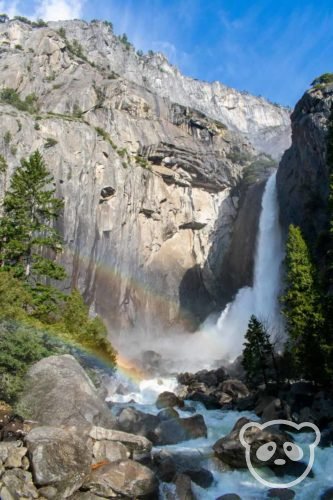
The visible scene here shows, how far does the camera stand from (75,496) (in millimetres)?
13844

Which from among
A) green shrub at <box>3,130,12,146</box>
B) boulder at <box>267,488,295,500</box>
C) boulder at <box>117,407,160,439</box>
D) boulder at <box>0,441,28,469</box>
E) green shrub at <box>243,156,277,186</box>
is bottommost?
boulder at <box>117,407,160,439</box>

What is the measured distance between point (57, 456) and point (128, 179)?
50.4 metres

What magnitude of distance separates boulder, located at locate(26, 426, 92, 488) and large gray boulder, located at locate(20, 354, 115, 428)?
203 cm

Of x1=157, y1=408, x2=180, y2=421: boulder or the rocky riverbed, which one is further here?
x1=157, y1=408, x2=180, y2=421: boulder

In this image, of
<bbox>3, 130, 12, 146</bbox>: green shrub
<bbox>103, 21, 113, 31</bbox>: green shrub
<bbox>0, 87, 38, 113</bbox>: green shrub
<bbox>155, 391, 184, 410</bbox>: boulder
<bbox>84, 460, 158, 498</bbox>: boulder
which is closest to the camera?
<bbox>84, 460, 158, 498</bbox>: boulder

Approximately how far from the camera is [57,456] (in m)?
14.2

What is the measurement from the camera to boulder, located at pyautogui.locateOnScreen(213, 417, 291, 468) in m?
17.8

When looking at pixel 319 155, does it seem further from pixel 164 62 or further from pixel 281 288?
pixel 164 62

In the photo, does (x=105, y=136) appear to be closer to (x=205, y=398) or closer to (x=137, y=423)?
(x=205, y=398)

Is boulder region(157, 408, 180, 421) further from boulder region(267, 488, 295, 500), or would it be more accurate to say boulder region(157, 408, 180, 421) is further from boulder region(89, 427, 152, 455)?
boulder region(267, 488, 295, 500)

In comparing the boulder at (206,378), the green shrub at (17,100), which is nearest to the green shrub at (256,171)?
the green shrub at (17,100)

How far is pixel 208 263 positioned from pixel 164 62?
83.3 meters

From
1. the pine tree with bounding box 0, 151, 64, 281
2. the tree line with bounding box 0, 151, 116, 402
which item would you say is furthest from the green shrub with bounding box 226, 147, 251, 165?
the pine tree with bounding box 0, 151, 64, 281

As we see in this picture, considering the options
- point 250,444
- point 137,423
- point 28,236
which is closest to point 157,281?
point 28,236
